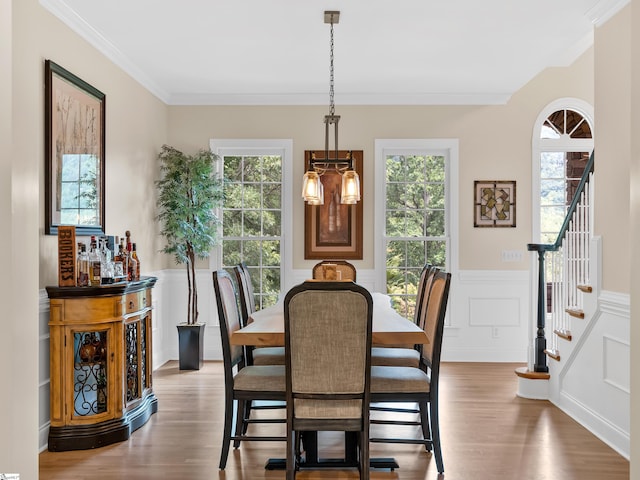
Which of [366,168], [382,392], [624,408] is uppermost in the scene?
[366,168]

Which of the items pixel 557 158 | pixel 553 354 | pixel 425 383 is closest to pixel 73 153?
pixel 425 383

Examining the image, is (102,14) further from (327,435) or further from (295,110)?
(327,435)

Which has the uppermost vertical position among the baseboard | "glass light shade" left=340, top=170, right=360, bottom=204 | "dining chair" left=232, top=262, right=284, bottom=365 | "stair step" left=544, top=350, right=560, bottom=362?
"glass light shade" left=340, top=170, right=360, bottom=204

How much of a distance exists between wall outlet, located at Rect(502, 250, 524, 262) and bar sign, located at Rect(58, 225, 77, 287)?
14.6 ft

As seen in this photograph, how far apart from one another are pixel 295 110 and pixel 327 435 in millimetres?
3765

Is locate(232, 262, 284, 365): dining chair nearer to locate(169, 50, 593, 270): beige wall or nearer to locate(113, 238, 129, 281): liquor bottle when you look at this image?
locate(113, 238, 129, 281): liquor bottle

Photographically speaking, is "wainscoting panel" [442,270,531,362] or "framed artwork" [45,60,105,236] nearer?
"framed artwork" [45,60,105,236]

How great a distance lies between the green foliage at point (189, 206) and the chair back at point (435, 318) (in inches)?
116

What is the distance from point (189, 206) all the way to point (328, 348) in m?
3.55

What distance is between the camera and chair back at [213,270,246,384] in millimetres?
3221

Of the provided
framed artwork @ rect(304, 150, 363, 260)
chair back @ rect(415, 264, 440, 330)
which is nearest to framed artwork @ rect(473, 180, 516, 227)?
framed artwork @ rect(304, 150, 363, 260)

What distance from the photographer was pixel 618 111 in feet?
12.5

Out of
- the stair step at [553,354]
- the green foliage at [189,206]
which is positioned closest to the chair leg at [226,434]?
the stair step at [553,354]

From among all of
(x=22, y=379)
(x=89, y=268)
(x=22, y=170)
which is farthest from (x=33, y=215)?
(x=89, y=268)
